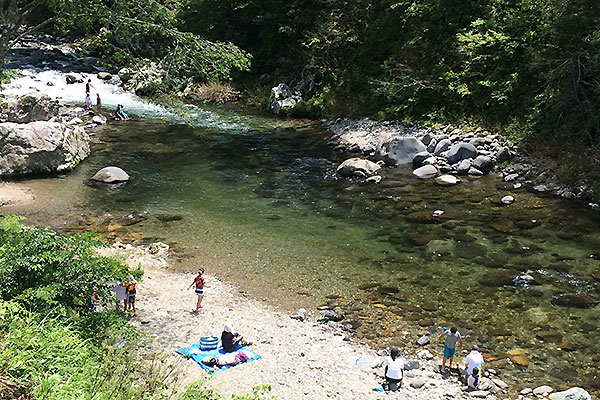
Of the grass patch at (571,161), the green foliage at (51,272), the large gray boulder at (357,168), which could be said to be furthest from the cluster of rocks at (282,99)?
the green foliage at (51,272)

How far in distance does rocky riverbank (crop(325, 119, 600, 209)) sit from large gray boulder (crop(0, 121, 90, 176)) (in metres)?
13.0

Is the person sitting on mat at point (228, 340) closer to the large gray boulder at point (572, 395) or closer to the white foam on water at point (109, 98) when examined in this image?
the large gray boulder at point (572, 395)

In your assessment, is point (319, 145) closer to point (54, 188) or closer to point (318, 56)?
point (318, 56)

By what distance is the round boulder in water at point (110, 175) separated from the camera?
22984 millimetres

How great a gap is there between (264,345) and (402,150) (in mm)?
16465

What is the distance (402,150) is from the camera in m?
26.1

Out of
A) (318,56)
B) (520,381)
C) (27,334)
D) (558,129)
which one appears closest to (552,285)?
(520,381)

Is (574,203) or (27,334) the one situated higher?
(27,334)

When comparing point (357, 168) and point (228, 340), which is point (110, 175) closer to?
point (357, 168)

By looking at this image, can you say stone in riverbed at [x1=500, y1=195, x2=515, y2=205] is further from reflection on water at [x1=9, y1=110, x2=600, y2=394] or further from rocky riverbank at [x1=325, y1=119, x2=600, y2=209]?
rocky riverbank at [x1=325, y1=119, x2=600, y2=209]

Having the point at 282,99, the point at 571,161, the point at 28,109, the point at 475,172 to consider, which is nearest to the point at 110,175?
the point at 28,109

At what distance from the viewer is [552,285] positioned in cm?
1445

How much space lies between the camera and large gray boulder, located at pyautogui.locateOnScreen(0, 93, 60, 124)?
25.4m

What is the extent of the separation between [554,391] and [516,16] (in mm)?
22586
